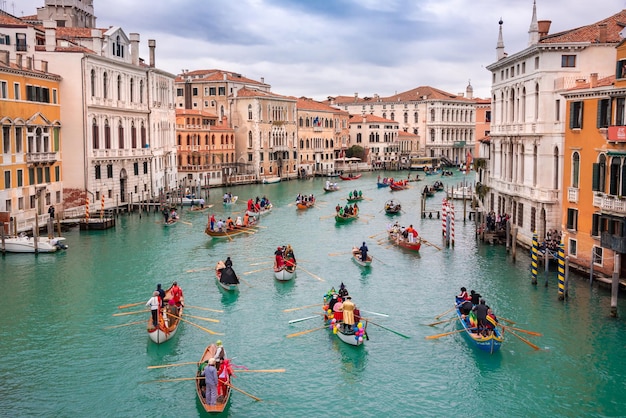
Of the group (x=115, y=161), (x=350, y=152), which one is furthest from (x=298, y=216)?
(x=350, y=152)

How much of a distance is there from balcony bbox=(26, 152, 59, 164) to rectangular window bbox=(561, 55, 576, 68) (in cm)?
2216

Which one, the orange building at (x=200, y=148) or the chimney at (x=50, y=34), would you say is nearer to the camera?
the chimney at (x=50, y=34)

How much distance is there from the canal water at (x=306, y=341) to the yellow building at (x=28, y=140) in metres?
3.96

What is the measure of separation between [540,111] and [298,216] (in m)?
17.8

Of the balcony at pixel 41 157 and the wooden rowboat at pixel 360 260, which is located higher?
the balcony at pixel 41 157

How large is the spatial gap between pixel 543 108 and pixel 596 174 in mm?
4863

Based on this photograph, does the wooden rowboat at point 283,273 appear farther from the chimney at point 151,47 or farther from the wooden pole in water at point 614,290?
the chimney at point 151,47

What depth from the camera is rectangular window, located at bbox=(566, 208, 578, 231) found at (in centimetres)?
2239

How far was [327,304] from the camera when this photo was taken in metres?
18.1

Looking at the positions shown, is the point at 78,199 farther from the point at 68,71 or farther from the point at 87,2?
the point at 87,2

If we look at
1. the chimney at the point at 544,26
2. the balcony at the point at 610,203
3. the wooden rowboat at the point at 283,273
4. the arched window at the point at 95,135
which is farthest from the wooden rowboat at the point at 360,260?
the arched window at the point at 95,135

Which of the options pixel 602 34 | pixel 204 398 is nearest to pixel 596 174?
pixel 602 34

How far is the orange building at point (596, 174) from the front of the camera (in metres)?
19.7

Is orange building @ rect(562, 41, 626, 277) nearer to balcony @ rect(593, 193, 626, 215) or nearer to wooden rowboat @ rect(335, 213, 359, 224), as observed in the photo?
balcony @ rect(593, 193, 626, 215)
